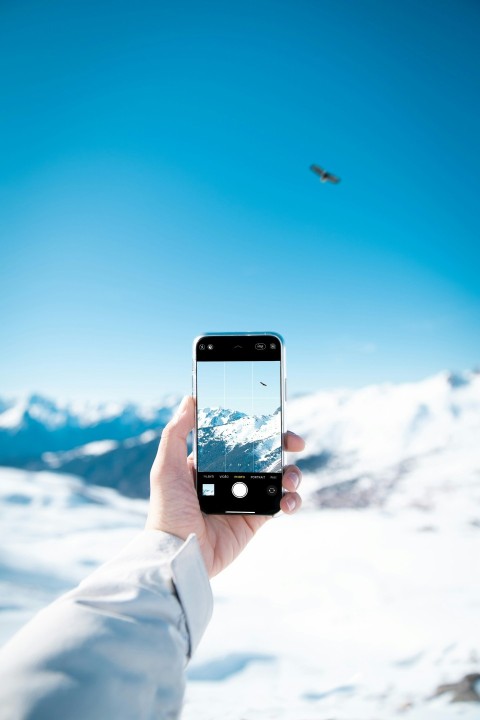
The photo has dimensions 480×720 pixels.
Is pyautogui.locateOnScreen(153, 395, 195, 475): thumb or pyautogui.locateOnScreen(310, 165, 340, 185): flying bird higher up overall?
pyautogui.locateOnScreen(310, 165, 340, 185): flying bird

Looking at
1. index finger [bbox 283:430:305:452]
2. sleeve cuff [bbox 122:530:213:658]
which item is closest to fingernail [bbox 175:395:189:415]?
index finger [bbox 283:430:305:452]

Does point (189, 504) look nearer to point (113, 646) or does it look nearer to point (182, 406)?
point (182, 406)

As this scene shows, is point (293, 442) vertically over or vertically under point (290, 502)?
over

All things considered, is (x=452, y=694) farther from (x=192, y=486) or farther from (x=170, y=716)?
(x=170, y=716)

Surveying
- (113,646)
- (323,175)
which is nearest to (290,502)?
(113,646)

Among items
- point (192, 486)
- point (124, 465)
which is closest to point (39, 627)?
point (192, 486)

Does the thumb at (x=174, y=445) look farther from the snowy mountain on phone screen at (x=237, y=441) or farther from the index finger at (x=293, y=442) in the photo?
the index finger at (x=293, y=442)

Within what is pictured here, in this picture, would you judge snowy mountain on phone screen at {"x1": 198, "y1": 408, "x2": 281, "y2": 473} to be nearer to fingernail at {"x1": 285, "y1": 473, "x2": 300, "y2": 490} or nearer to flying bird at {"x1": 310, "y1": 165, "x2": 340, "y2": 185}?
fingernail at {"x1": 285, "y1": 473, "x2": 300, "y2": 490}
